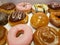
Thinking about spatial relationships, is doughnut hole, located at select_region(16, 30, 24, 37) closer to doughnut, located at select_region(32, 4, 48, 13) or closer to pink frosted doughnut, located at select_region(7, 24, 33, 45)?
pink frosted doughnut, located at select_region(7, 24, 33, 45)

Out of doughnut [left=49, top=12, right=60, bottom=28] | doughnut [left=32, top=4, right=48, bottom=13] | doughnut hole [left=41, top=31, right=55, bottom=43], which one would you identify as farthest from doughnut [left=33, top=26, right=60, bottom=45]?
doughnut [left=32, top=4, right=48, bottom=13]

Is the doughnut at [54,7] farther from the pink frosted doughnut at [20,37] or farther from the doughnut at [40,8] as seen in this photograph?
the pink frosted doughnut at [20,37]

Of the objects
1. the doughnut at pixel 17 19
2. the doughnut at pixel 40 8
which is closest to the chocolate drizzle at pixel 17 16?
the doughnut at pixel 17 19

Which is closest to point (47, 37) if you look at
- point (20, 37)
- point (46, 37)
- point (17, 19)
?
point (46, 37)

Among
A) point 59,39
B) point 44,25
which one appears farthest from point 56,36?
point 44,25

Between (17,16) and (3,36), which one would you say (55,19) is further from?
(3,36)

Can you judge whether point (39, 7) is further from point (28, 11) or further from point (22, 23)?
point (22, 23)

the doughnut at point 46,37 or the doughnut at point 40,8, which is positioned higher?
the doughnut at point 40,8
